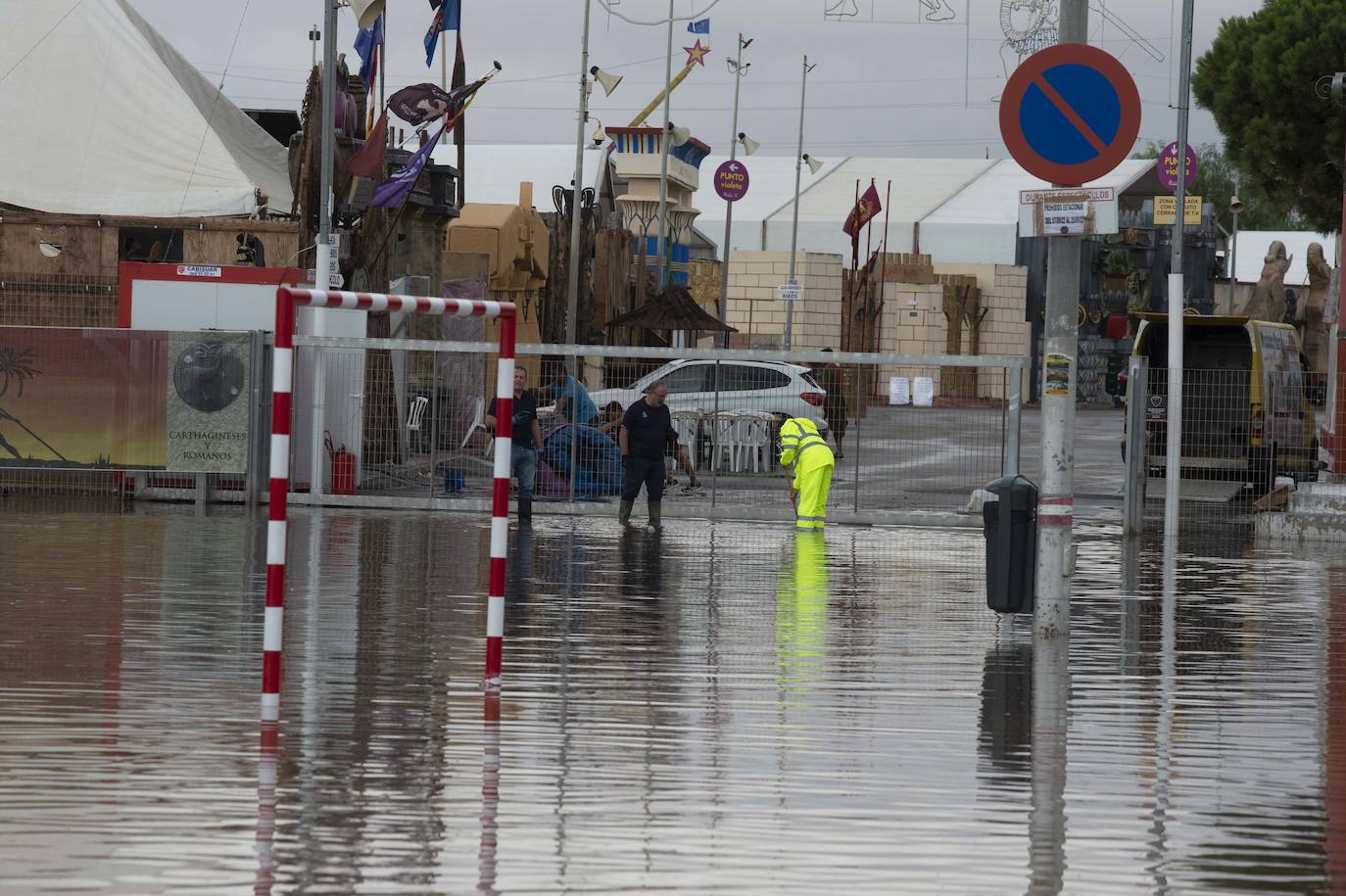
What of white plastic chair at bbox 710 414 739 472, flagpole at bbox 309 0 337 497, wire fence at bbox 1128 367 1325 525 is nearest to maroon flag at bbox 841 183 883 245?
wire fence at bbox 1128 367 1325 525

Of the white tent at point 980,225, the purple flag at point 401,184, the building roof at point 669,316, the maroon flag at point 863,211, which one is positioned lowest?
the building roof at point 669,316

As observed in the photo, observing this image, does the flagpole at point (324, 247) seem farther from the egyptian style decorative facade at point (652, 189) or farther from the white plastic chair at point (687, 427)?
the egyptian style decorative facade at point (652, 189)

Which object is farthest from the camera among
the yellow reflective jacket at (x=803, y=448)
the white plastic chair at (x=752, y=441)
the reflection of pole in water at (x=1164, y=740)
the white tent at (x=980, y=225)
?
the white tent at (x=980, y=225)

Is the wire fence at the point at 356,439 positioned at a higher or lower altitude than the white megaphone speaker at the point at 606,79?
lower

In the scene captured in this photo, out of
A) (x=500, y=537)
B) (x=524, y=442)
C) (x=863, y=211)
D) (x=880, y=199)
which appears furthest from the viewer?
(x=880, y=199)

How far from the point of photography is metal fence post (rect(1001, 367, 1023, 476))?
18391 mm

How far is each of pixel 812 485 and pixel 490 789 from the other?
12408 millimetres

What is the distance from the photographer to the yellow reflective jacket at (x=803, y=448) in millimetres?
18781

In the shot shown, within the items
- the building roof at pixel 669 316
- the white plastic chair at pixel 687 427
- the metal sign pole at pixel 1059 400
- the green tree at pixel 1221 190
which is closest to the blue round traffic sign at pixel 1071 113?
the metal sign pole at pixel 1059 400

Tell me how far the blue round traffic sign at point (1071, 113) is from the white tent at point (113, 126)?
1979 cm

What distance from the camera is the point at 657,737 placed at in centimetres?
788

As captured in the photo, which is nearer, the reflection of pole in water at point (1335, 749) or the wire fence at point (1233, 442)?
the reflection of pole in water at point (1335, 749)

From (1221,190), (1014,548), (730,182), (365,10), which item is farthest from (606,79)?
(1221,190)

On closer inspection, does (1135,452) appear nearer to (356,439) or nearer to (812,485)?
(812,485)
